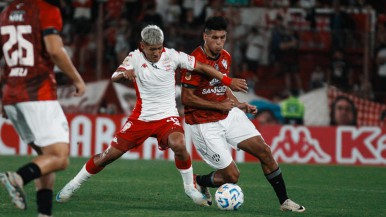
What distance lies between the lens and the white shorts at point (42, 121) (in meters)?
7.36

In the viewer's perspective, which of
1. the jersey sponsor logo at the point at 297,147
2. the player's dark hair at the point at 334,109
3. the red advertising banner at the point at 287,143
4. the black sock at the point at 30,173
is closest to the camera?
the black sock at the point at 30,173

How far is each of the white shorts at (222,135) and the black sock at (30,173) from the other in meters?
3.34

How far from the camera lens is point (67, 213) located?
8.99 m

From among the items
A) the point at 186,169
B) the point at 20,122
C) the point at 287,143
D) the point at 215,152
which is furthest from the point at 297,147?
the point at 20,122

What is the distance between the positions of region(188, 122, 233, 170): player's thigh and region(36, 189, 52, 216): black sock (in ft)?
10.0

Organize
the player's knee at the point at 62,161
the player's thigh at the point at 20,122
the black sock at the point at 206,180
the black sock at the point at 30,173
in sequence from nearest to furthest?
1. the black sock at the point at 30,173
2. the player's knee at the point at 62,161
3. the player's thigh at the point at 20,122
4. the black sock at the point at 206,180

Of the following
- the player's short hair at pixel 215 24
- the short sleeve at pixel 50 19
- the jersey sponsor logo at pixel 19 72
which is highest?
the short sleeve at pixel 50 19

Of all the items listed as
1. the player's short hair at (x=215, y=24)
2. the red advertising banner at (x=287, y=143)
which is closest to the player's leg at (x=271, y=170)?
the player's short hair at (x=215, y=24)

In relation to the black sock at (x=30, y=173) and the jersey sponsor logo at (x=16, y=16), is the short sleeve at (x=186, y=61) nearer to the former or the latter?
the jersey sponsor logo at (x=16, y=16)

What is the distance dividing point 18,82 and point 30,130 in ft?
1.45

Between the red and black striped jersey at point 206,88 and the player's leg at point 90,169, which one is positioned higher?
the red and black striped jersey at point 206,88

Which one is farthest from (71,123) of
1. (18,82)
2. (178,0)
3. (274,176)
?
(18,82)

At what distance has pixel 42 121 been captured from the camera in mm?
7367

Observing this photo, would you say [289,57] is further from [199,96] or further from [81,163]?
[199,96]
